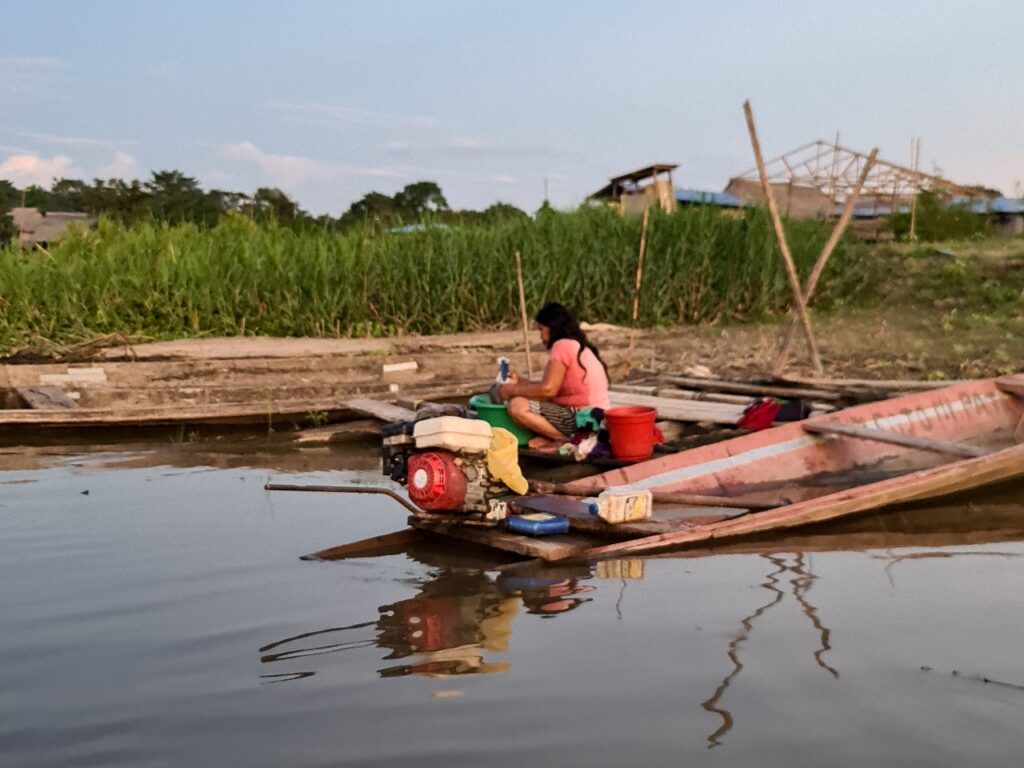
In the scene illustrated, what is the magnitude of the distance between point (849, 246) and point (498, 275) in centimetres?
612

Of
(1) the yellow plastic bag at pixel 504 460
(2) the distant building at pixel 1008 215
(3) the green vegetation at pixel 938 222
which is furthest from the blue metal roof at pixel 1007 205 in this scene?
(1) the yellow plastic bag at pixel 504 460

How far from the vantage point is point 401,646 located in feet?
11.7

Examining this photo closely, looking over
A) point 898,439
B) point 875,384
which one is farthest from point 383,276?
point 898,439

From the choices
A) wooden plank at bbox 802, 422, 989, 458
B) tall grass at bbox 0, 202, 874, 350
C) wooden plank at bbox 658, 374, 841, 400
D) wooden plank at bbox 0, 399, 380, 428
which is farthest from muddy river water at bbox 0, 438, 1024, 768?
tall grass at bbox 0, 202, 874, 350

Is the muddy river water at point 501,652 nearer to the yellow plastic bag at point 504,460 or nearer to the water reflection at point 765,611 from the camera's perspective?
A: the water reflection at point 765,611

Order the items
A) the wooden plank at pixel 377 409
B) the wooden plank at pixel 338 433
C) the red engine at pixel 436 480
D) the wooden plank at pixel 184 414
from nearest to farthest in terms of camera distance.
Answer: the red engine at pixel 436 480, the wooden plank at pixel 377 409, the wooden plank at pixel 184 414, the wooden plank at pixel 338 433

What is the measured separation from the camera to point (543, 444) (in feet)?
23.9

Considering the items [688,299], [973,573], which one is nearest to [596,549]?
[973,573]

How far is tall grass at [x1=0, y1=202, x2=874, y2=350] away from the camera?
11633 millimetres

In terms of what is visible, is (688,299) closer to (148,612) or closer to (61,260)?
(61,260)

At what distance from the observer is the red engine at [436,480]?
187 inches

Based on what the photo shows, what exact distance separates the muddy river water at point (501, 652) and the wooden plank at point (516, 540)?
10 centimetres

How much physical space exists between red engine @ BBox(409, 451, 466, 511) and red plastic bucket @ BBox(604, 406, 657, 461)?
2006 mm

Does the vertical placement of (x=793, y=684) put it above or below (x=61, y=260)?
below
